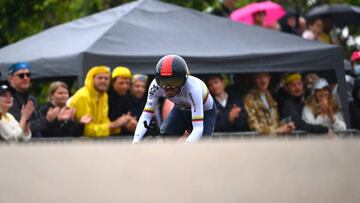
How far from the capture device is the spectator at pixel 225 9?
17.0 metres

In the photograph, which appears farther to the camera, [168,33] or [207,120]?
[168,33]

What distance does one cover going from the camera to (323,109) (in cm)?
1436

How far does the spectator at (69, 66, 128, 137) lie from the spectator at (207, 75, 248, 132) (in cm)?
156

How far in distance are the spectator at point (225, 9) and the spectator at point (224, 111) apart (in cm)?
327

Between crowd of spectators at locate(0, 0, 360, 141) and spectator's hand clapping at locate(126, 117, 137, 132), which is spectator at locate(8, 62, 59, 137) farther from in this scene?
spectator's hand clapping at locate(126, 117, 137, 132)

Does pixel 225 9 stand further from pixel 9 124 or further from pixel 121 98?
pixel 9 124

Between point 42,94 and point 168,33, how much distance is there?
5.57 m

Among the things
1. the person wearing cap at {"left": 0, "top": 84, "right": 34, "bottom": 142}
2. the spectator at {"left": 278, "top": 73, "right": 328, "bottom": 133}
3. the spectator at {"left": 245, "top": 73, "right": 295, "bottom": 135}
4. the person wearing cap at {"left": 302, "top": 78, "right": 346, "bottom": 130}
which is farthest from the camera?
the person wearing cap at {"left": 302, "top": 78, "right": 346, "bottom": 130}

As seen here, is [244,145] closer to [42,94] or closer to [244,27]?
[244,27]

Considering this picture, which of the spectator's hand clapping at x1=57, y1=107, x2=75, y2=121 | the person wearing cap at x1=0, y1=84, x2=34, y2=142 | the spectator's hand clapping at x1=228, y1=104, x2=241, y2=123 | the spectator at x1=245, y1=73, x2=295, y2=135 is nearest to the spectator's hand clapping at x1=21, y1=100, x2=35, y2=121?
the person wearing cap at x1=0, y1=84, x2=34, y2=142

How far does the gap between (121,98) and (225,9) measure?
450 cm

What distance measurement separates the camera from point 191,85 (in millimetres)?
9961

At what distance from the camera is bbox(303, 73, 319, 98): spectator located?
1509 cm

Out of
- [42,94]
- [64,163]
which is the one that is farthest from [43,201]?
[42,94]
